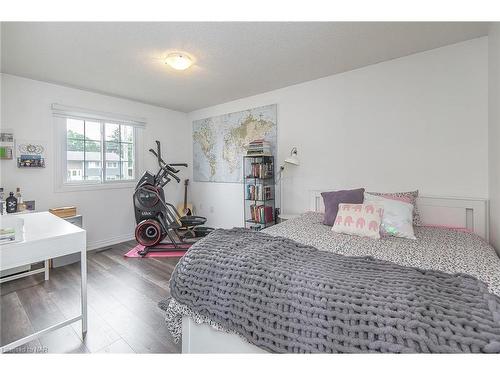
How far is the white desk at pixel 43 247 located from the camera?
4.35ft

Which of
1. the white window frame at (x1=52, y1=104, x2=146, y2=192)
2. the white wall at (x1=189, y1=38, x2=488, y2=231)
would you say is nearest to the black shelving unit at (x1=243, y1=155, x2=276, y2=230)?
the white wall at (x1=189, y1=38, x2=488, y2=231)

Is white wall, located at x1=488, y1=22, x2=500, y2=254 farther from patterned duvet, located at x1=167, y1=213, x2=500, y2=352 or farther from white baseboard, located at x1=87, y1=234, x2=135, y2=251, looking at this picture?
white baseboard, located at x1=87, y1=234, x2=135, y2=251

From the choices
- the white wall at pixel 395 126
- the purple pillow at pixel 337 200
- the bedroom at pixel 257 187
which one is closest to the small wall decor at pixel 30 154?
the bedroom at pixel 257 187

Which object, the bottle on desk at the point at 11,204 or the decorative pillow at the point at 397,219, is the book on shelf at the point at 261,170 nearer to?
the decorative pillow at the point at 397,219

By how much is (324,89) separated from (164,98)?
8.09 ft

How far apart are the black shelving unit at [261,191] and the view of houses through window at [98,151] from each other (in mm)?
2071

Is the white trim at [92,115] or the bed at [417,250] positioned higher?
the white trim at [92,115]

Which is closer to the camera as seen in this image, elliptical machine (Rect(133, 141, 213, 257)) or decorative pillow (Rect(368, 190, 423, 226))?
decorative pillow (Rect(368, 190, 423, 226))

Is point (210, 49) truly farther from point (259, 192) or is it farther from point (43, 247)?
point (43, 247)

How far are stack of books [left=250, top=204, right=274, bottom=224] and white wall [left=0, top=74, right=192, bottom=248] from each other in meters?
1.98

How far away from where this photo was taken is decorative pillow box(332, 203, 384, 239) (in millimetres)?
1853

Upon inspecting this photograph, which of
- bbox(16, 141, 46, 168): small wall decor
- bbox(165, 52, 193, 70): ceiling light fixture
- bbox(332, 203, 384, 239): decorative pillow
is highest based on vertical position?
bbox(165, 52, 193, 70): ceiling light fixture

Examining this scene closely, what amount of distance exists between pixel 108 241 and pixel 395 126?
13.9 feet

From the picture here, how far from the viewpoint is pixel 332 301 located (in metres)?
0.94
